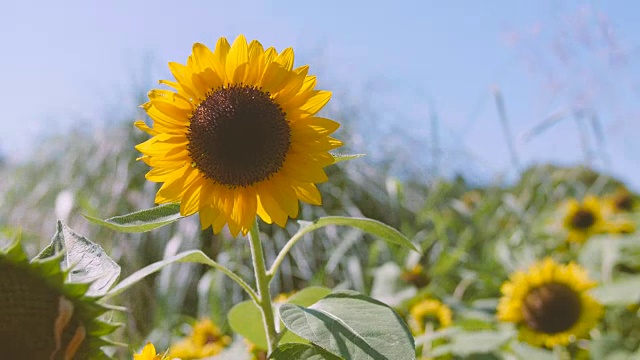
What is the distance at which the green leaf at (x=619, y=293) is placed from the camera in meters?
1.69

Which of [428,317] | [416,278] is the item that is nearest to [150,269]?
[428,317]

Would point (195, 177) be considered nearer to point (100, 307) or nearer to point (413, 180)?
point (100, 307)

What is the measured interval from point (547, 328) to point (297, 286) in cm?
227

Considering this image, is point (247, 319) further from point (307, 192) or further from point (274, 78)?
point (274, 78)

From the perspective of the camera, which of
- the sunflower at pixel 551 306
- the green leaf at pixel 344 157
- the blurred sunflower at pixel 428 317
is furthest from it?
the blurred sunflower at pixel 428 317

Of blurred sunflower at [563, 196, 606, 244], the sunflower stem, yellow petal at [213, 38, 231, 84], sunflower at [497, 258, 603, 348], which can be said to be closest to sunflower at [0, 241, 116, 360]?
the sunflower stem

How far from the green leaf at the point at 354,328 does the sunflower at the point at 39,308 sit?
0.17m

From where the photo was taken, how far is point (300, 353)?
547mm

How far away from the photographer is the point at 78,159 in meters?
4.91

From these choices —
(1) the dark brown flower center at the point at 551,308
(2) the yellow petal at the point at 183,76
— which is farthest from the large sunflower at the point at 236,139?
(1) the dark brown flower center at the point at 551,308

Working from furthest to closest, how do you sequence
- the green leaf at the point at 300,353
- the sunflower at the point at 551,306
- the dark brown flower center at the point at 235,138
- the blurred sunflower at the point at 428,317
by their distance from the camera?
1. the blurred sunflower at the point at 428,317
2. the sunflower at the point at 551,306
3. the dark brown flower center at the point at 235,138
4. the green leaf at the point at 300,353

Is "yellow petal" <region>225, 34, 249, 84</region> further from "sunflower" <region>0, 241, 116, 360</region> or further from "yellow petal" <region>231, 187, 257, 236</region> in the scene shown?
"sunflower" <region>0, 241, 116, 360</region>

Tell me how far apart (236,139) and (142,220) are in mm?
210

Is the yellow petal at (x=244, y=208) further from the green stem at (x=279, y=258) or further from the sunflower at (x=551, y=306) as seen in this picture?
the sunflower at (x=551, y=306)
